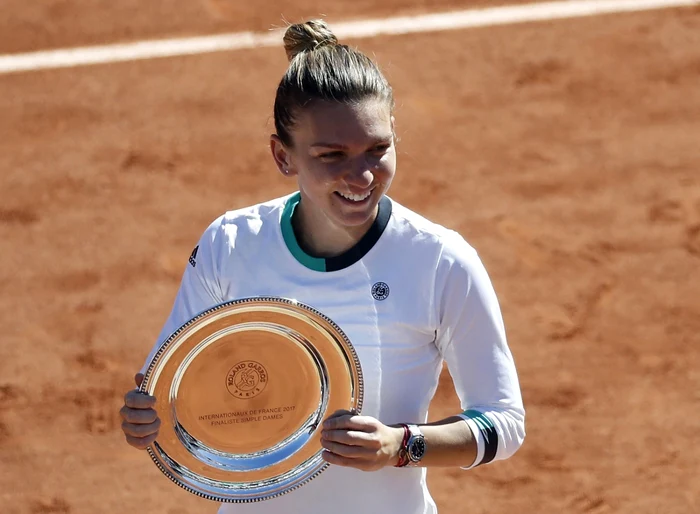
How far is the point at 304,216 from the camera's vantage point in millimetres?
3004

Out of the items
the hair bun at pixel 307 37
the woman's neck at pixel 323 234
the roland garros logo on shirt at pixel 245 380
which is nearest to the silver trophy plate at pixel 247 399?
the roland garros logo on shirt at pixel 245 380

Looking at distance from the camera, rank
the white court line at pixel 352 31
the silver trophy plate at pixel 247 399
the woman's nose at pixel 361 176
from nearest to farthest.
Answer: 1. the woman's nose at pixel 361 176
2. the silver trophy plate at pixel 247 399
3. the white court line at pixel 352 31

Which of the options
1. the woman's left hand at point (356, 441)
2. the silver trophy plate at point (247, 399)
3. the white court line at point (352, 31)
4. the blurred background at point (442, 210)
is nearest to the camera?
the woman's left hand at point (356, 441)

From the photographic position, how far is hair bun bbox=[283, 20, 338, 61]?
3.02 m

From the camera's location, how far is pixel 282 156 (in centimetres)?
298

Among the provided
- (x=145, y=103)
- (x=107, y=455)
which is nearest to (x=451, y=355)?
(x=107, y=455)

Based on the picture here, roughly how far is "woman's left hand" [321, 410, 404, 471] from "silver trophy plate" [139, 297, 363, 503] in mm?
139

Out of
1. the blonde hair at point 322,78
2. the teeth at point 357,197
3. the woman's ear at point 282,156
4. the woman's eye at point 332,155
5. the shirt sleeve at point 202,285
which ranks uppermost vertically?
the blonde hair at point 322,78

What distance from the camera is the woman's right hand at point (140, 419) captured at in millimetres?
2758

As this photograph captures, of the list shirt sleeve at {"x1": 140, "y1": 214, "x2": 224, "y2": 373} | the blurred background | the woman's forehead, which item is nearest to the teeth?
the woman's forehead

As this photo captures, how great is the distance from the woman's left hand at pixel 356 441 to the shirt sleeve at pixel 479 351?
238 mm

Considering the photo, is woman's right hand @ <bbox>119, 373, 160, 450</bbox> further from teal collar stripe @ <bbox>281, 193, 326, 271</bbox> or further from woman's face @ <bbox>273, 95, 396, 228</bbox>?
woman's face @ <bbox>273, 95, 396, 228</bbox>

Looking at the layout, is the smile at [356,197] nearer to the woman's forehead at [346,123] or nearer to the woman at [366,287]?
the woman at [366,287]

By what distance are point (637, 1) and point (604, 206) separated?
2324mm
